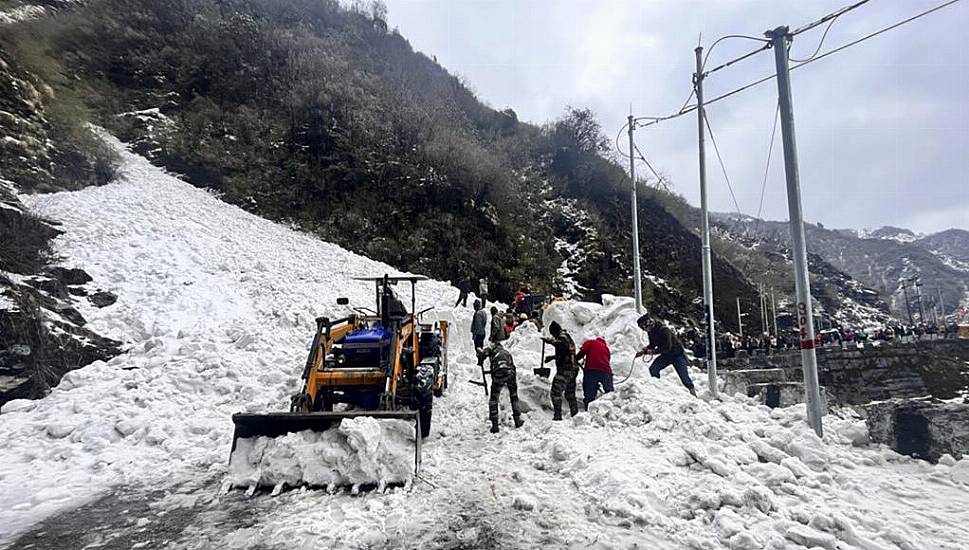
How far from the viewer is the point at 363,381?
6605mm

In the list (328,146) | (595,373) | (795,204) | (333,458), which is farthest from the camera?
(328,146)

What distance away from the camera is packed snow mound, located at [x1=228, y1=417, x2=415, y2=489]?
197 inches

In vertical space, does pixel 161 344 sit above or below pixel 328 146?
below

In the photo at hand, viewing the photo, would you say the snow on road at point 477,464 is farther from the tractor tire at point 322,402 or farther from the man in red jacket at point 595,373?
the tractor tire at point 322,402

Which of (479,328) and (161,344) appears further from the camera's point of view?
(479,328)

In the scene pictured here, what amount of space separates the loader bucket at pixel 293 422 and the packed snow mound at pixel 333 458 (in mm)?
68

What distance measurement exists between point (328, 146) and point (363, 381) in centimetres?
2572

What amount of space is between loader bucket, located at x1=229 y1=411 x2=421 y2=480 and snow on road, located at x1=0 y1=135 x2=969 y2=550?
0.66m

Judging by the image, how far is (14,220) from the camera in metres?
10.7

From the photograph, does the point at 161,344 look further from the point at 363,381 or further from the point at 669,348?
the point at 669,348

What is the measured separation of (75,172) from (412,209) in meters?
16.0

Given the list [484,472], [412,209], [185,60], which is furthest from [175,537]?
[185,60]

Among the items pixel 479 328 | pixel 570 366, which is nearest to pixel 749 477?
pixel 570 366

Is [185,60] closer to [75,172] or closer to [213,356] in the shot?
[75,172]
